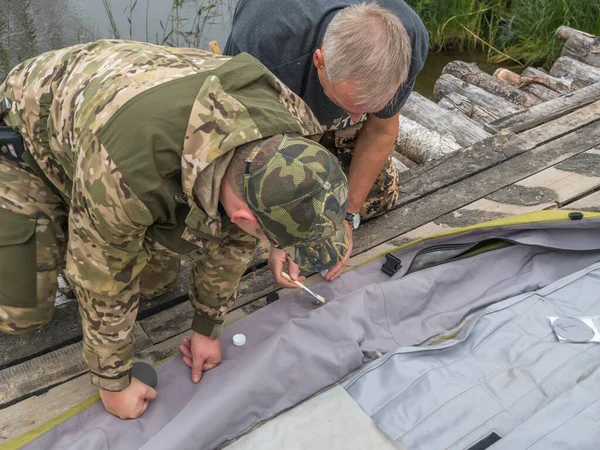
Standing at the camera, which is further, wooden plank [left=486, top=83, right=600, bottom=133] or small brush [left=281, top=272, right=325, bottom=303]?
wooden plank [left=486, top=83, right=600, bottom=133]

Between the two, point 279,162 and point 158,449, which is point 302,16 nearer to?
point 279,162

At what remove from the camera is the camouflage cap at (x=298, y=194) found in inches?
50.1

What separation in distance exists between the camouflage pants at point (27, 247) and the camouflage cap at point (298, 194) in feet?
2.70

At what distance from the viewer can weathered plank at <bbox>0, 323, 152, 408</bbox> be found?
197cm

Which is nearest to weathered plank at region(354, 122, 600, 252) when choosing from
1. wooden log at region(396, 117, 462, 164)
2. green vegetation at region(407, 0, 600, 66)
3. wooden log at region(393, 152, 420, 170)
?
wooden log at region(396, 117, 462, 164)

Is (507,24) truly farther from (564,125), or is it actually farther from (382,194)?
(382,194)

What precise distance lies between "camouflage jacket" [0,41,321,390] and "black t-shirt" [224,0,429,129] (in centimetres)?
55

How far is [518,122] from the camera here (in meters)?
3.43

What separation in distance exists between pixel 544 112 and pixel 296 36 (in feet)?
6.55

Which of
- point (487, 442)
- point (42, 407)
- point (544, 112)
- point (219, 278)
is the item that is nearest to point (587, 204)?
point (544, 112)

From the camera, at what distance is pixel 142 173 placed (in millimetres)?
1359

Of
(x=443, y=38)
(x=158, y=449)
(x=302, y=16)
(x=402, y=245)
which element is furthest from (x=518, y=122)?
(x=443, y=38)

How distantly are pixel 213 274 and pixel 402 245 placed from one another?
97 cm

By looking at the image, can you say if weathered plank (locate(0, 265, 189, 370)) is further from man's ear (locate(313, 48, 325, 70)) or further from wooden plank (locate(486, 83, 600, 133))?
wooden plank (locate(486, 83, 600, 133))
